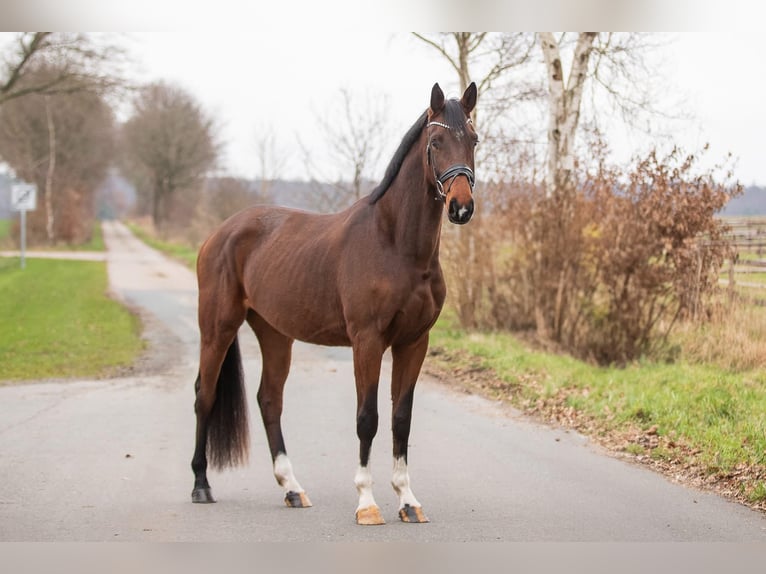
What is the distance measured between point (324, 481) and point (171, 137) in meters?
16.3

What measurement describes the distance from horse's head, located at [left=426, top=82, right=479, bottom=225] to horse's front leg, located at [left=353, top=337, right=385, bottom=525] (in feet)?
2.78

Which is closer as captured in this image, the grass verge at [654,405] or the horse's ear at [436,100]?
the horse's ear at [436,100]

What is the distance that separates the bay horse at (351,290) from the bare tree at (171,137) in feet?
40.6

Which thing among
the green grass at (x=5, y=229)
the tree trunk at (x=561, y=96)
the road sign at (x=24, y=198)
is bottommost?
the green grass at (x=5, y=229)

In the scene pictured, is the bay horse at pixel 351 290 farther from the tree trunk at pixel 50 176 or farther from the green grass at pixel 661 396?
the tree trunk at pixel 50 176

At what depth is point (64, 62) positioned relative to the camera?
1992 cm

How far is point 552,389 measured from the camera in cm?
756

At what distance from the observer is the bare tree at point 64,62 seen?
18.8 m

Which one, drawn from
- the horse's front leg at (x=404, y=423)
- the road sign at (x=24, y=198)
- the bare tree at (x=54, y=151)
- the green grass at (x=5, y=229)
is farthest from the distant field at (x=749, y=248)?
the green grass at (x=5, y=229)

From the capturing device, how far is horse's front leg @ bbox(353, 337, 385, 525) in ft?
14.1

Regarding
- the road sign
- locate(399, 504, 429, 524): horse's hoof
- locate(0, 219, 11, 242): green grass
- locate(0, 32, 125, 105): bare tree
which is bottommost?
locate(399, 504, 429, 524): horse's hoof

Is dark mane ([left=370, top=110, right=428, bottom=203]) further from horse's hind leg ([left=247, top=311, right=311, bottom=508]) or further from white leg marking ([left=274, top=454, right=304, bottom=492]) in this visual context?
white leg marking ([left=274, top=454, right=304, bottom=492])

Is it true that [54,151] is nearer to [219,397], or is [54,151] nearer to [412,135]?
[219,397]

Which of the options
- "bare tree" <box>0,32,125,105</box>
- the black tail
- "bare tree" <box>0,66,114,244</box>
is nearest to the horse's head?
the black tail
